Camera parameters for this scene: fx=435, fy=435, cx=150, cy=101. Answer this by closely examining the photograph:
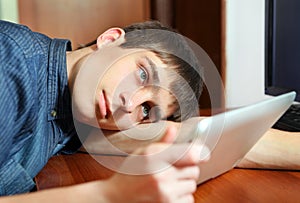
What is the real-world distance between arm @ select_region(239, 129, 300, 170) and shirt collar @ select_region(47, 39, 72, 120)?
0.34 m

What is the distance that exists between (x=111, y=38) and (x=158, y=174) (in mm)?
555

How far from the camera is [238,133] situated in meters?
0.52

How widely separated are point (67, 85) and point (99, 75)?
2.6 inches

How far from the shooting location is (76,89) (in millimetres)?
788

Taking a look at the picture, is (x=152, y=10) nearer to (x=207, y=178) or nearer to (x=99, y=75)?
(x=99, y=75)

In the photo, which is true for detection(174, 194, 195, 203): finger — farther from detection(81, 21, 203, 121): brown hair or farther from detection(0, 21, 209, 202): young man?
detection(81, 21, 203, 121): brown hair

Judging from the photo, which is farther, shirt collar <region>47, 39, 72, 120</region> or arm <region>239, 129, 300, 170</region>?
shirt collar <region>47, 39, 72, 120</region>

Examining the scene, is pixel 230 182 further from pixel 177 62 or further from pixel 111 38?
pixel 111 38

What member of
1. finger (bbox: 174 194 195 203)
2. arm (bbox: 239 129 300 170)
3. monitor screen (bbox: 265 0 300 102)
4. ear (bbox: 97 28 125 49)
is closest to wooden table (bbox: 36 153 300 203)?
arm (bbox: 239 129 300 170)

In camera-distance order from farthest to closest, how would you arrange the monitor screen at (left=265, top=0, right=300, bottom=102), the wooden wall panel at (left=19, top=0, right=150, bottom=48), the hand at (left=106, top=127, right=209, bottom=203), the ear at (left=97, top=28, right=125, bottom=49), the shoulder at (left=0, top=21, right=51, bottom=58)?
the wooden wall panel at (left=19, top=0, right=150, bottom=48) → the monitor screen at (left=265, top=0, right=300, bottom=102) → the ear at (left=97, top=28, right=125, bottom=49) → the shoulder at (left=0, top=21, right=51, bottom=58) → the hand at (left=106, top=127, right=209, bottom=203)

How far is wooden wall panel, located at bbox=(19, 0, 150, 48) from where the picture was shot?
1834 millimetres

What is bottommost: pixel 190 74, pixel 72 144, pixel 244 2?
pixel 72 144

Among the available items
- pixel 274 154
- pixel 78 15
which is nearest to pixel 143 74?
pixel 274 154

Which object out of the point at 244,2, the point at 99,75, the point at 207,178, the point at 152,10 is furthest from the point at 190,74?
the point at 152,10
